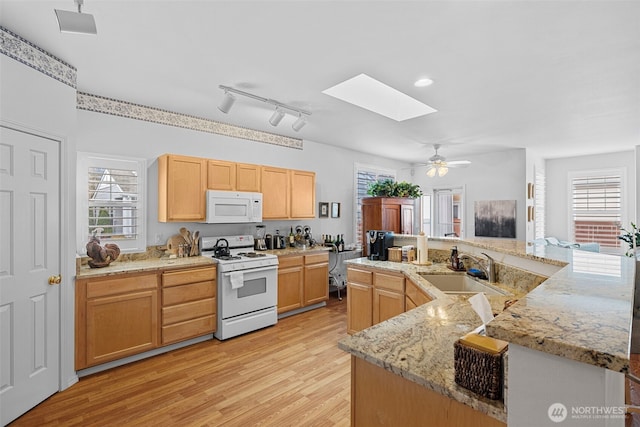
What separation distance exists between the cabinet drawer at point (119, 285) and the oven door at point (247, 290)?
0.75 m

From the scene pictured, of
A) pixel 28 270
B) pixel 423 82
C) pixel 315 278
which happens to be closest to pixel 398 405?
pixel 423 82

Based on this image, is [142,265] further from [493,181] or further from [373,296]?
[493,181]

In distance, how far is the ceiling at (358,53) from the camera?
188cm

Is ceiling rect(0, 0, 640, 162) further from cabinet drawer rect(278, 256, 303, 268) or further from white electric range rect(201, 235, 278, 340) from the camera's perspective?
cabinet drawer rect(278, 256, 303, 268)

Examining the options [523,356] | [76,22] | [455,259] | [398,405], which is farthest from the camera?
[455,259]

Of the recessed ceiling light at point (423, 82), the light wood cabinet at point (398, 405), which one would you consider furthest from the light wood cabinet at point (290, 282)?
the light wood cabinet at point (398, 405)

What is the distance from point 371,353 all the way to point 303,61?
2226 mm

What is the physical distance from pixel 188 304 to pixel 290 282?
1.41 metres

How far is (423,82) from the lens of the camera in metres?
2.85

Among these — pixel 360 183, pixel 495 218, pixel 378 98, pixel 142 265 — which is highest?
pixel 378 98

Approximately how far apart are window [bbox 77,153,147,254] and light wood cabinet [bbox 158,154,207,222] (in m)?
0.25

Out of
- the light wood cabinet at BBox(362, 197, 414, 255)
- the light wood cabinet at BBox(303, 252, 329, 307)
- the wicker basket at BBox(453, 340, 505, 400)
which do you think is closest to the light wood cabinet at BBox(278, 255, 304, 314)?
the light wood cabinet at BBox(303, 252, 329, 307)

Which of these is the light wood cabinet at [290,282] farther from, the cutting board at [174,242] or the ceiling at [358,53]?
the ceiling at [358,53]

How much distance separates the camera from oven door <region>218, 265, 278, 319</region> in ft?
11.7
